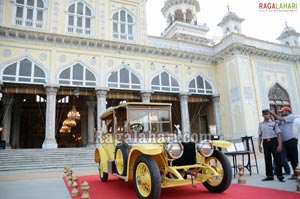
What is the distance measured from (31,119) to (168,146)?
23.2m

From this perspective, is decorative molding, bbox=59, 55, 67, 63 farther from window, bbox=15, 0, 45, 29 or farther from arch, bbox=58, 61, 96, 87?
window, bbox=15, 0, 45, 29

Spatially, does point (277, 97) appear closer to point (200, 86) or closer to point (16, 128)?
point (200, 86)

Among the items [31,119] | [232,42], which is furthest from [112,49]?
[31,119]

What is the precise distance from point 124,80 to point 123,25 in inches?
193

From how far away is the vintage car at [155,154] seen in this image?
4074 millimetres

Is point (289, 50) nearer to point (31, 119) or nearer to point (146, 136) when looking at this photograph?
point (146, 136)

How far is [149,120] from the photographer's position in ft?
18.0

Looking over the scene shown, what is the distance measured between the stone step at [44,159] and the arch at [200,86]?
10413 millimetres

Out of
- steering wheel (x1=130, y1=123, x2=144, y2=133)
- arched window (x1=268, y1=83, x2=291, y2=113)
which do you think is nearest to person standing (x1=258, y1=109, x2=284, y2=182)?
steering wheel (x1=130, y1=123, x2=144, y2=133)

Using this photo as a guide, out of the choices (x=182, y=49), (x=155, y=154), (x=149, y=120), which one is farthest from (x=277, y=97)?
(x=155, y=154)

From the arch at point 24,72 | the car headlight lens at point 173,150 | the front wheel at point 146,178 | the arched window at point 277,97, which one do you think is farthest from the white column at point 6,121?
the arched window at point 277,97

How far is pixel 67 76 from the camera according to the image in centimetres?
1622

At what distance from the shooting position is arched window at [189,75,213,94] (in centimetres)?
2030

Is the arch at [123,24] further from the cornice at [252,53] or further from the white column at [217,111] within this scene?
the white column at [217,111]
